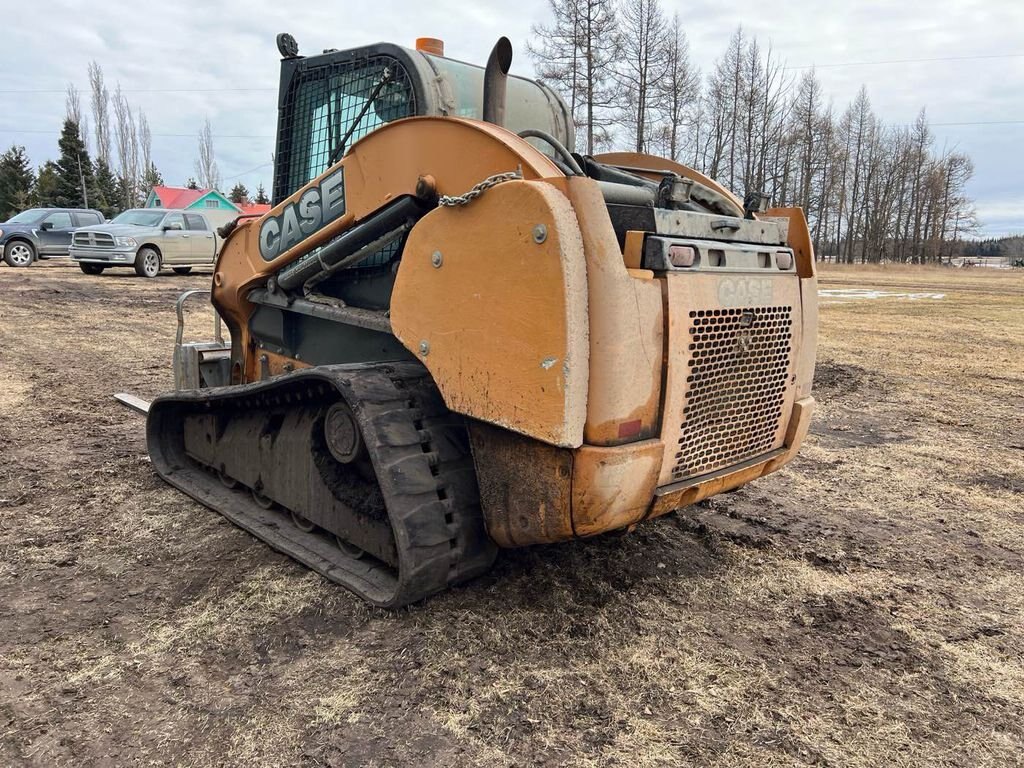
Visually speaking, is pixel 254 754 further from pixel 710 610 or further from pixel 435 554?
pixel 710 610

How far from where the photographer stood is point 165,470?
4332 mm

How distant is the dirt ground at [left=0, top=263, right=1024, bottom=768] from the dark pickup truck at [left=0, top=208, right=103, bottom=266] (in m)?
18.9

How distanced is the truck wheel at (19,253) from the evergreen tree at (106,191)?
Result: 115ft

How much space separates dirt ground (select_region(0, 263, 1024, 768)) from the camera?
2166 millimetres

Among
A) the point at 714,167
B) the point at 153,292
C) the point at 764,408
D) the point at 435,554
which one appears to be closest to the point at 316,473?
the point at 435,554

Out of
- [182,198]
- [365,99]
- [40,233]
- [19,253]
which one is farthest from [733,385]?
[182,198]

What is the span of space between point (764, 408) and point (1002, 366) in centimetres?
755

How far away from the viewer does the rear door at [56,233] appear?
2094 cm

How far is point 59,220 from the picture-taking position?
21.2 meters

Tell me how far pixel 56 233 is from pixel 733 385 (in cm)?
2332

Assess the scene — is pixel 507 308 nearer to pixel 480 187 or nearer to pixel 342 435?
pixel 480 187

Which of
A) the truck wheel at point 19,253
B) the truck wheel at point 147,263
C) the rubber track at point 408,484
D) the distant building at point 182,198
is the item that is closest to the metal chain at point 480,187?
the rubber track at point 408,484

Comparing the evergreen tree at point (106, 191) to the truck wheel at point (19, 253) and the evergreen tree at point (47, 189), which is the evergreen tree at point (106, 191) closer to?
the evergreen tree at point (47, 189)

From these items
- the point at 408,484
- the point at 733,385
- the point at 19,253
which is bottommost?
the point at 408,484
